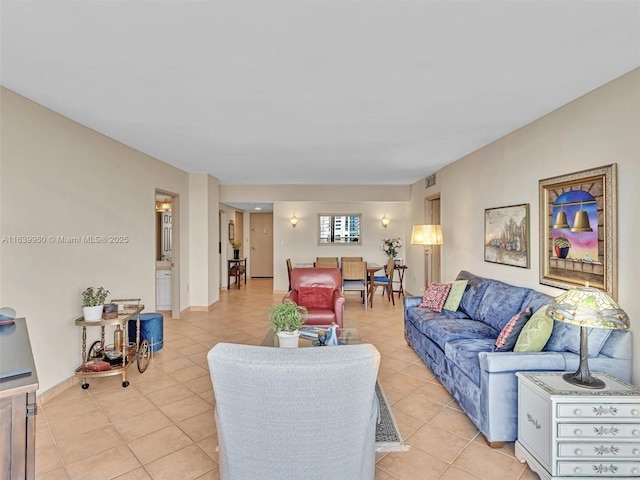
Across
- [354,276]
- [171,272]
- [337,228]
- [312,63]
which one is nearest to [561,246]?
[312,63]

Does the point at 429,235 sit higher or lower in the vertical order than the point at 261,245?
higher

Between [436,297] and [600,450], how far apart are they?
2.23 meters

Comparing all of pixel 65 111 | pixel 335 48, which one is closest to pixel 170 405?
pixel 65 111

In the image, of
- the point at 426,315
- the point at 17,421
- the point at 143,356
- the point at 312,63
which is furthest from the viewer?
the point at 426,315

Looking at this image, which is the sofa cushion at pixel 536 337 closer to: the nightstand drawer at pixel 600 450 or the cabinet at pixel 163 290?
the nightstand drawer at pixel 600 450

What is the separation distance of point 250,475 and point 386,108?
2725mm

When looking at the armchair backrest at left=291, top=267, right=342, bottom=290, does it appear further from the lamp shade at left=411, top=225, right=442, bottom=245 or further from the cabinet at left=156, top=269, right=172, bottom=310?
the cabinet at left=156, top=269, right=172, bottom=310

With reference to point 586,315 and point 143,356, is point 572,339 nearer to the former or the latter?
point 586,315

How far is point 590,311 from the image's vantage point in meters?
1.88

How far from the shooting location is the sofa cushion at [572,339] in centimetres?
219

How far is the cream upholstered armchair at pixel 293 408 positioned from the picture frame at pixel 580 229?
6.90 ft

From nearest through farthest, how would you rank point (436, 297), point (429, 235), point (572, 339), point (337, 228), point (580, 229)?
point (572, 339)
point (580, 229)
point (436, 297)
point (429, 235)
point (337, 228)

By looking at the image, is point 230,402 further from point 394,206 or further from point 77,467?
point 394,206

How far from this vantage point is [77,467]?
6.66 ft
